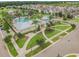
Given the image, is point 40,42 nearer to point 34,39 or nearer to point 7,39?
point 34,39

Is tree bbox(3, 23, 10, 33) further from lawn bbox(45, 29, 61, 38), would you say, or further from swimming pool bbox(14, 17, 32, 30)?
lawn bbox(45, 29, 61, 38)

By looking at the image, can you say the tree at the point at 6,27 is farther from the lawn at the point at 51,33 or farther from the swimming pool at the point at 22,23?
the lawn at the point at 51,33

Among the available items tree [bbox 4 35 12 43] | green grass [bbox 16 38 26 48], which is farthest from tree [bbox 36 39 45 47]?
tree [bbox 4 35 12 43]

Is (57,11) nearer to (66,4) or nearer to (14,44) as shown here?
(66,4)

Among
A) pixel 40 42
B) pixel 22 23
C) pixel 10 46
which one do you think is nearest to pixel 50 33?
pixel 40 42

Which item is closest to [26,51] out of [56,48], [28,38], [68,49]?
[28,38]

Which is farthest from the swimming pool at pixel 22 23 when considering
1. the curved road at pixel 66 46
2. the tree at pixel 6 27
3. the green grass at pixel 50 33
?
the curved road at pixel 66 46
